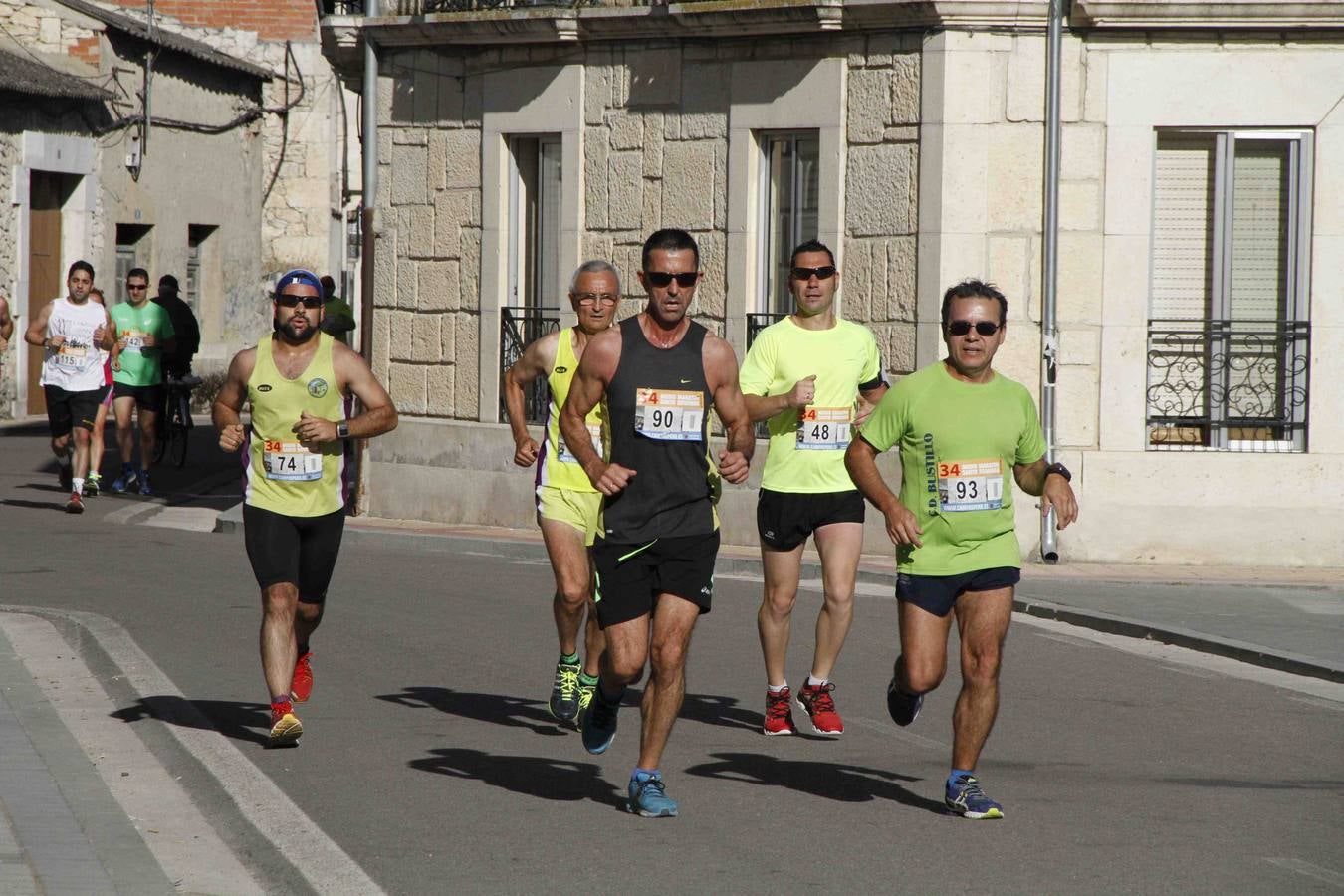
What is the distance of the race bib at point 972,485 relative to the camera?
6.93 m

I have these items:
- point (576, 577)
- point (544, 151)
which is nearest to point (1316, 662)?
point (576, 577)

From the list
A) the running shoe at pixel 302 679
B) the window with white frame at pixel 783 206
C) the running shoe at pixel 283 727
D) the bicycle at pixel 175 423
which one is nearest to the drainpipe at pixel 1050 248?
the window with white frame at pixel 783 206

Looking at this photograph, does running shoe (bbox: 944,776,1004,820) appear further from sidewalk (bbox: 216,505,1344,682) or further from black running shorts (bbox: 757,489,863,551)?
sidewalk (bbox: 216,505,1344,682)

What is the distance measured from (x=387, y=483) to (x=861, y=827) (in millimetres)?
12346

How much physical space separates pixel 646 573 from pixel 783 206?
418 inches

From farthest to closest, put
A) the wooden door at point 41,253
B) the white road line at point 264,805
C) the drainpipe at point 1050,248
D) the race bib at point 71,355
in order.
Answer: the wooden door at point 41,253, the race bib at point 71,355, the drainpipe at point 1050,248, the white road line at point 264,805

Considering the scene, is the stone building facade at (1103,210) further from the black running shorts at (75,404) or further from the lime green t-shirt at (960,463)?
the lime green t-shirt at (960,463)

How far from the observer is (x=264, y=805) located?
692 cm

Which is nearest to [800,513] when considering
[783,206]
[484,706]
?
[484,706]

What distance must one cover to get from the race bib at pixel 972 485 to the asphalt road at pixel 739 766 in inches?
40.6

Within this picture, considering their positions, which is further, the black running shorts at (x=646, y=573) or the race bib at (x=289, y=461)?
the race bib at (x=289, y=461)

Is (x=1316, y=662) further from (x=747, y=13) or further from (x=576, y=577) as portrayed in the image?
(x=747, y=13)

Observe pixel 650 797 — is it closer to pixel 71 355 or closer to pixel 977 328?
pixel 977 328

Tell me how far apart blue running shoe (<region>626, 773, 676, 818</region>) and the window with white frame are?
34.3ft
